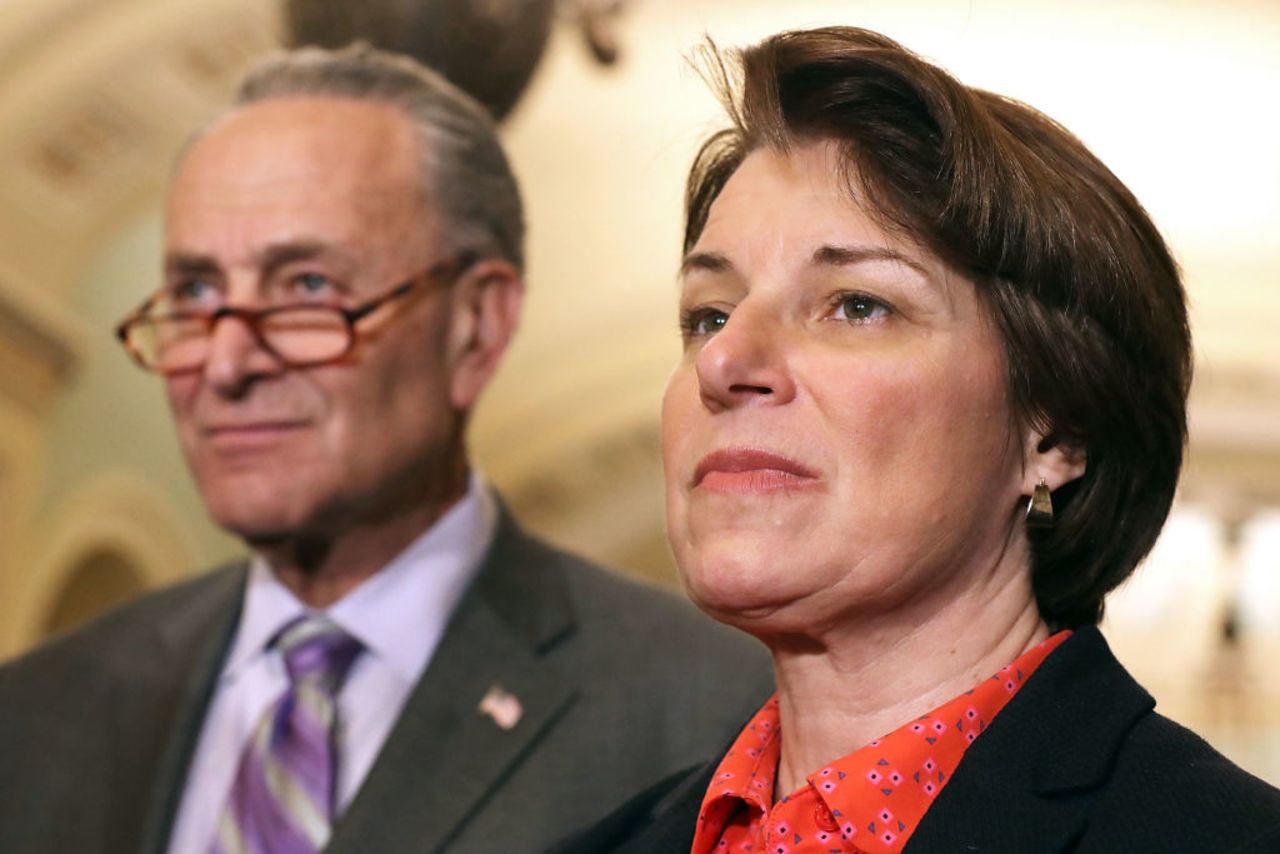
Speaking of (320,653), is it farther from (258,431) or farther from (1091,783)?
(1091,783)

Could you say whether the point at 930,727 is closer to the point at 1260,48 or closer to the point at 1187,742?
the point at 1187,742

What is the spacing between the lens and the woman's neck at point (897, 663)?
1.76 m

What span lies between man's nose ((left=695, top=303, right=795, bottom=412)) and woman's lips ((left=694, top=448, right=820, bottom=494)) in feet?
0.17

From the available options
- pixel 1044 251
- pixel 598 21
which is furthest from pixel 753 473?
pixel 598 21

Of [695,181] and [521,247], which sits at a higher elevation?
[695,181]

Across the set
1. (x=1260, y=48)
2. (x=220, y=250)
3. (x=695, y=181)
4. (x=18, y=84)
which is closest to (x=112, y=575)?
(x=18, y=84)

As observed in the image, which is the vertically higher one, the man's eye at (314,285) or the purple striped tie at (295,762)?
the man's eye at (314,285)

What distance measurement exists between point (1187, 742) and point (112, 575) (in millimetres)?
7691

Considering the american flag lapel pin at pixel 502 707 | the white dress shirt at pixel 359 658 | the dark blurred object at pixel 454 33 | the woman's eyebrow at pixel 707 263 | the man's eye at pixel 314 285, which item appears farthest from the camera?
the dark blurred object at pixel 454 33

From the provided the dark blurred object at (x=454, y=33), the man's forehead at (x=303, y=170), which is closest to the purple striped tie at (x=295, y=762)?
the man's forehead at (x=303, y=170)

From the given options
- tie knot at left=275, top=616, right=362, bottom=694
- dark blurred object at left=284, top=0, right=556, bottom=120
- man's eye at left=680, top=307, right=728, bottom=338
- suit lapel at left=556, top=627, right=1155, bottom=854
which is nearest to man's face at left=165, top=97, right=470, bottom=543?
tie knot at left=275, top=616, right=362, bottom=694

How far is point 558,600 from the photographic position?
8.51ft

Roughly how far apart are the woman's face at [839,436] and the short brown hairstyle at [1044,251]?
1.3 inches

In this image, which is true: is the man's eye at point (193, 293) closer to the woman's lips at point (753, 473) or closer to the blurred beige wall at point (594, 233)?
the woman's lips at point (753, 473)
